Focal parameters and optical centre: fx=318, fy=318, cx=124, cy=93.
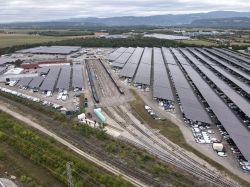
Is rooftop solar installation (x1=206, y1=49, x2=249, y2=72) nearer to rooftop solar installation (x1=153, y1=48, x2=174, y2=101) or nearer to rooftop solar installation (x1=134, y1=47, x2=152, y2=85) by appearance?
rooftop solar installation (x1=153, y1=48, x2=174, y2=101)

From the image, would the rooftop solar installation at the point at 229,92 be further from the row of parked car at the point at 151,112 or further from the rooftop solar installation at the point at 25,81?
the rooftop solar installation at the point at 25,81

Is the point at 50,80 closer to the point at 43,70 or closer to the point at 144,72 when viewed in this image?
the point at 43,70

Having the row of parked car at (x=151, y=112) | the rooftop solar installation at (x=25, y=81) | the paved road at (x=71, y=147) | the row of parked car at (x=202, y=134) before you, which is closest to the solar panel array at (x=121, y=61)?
the rooftop solar installation at (x=25, y=81)

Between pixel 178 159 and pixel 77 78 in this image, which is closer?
pixel 178 159

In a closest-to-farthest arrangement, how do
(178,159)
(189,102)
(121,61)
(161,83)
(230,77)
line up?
(178,159) < (189,102) < (161,83) < (230,77) < (121,61)

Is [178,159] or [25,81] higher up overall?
[25,81]

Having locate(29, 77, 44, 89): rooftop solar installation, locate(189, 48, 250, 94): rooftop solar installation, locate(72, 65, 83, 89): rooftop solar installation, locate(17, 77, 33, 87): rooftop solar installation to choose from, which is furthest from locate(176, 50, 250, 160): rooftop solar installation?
locate(17, 77, 33, 87): rooftop solar installation

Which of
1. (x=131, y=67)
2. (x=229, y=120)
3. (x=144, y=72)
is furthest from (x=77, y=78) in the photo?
(x=229, y=120)
